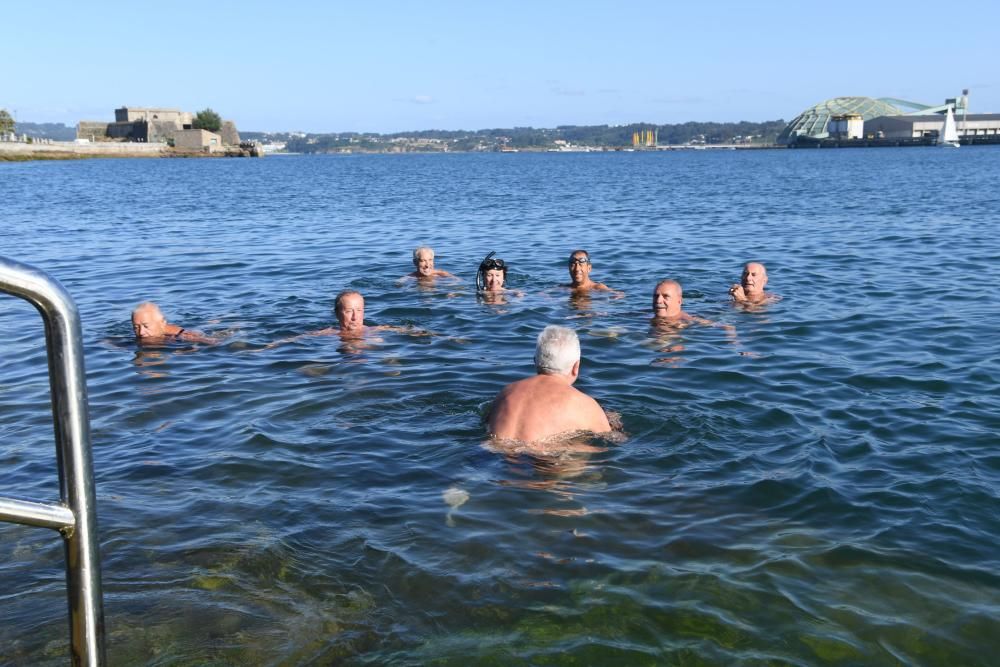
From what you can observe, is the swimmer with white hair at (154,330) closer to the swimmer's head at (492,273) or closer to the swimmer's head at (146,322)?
the swimmer's head at (146,322)

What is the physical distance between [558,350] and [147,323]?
584cm

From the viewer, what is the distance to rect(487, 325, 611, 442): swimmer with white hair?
6.05 metres

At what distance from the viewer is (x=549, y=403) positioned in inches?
238

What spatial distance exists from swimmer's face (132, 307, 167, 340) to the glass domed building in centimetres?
18374

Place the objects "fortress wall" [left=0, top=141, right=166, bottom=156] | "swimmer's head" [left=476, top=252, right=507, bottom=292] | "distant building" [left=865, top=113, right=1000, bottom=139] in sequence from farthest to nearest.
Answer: "distant building" [left=865, top=113, right=1000, bottom=139], "fortress wall" [left=0, top=141, right=166, bottom=156], "swimmer's head" [left=476, top=252, right=507, bottom=292]

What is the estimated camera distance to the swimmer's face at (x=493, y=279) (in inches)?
496

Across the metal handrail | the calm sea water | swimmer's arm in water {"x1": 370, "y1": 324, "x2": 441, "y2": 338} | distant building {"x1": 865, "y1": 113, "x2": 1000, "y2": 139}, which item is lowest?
the calm sea water

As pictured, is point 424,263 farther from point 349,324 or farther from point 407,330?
point 349,324

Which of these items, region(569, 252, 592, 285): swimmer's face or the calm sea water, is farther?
region(569, 252, 592, 285): swimmer's face

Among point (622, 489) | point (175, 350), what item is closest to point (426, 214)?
point (175, 350)

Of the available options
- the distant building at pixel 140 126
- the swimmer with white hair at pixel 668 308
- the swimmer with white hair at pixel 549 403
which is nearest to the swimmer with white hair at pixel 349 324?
the swimmer with white hair at pixel 668 308

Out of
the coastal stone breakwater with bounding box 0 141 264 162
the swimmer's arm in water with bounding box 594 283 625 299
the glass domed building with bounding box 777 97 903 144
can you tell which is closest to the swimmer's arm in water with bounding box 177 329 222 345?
the swimmer's arm in water with bounding box 594 283 625 299

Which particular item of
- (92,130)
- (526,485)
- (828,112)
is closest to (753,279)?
(526,485)

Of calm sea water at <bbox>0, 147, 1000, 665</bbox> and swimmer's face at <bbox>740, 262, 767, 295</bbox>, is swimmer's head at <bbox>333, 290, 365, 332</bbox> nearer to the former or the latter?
calm sea water at <bbox>0, 147, 1000, 665</bbox>
